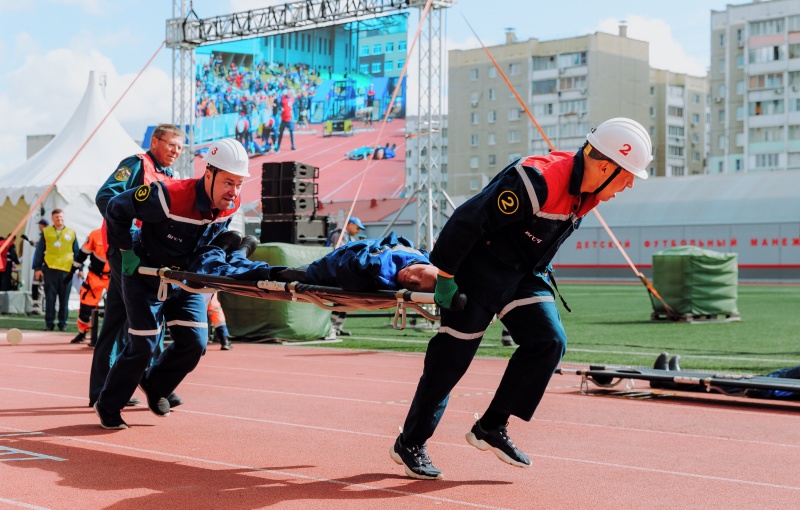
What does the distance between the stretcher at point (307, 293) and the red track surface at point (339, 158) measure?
4095 centimetres

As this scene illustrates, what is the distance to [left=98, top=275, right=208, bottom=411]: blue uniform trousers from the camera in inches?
296

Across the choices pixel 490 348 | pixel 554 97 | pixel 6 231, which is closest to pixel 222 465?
pixel 490 348

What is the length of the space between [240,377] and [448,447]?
484 cm

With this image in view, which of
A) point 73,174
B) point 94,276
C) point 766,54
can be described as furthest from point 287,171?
point 766,54

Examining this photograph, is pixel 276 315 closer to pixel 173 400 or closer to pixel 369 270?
pixel 173 400

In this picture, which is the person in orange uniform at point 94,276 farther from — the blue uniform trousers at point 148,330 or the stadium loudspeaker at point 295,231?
the blue uniform trousers at point 148,330

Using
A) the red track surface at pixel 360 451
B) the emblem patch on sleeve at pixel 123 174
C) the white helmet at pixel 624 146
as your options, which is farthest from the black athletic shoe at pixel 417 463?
the emblem patch on sleeve at pixel 123 174

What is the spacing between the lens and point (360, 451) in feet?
22.7

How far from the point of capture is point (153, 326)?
753 centimetres

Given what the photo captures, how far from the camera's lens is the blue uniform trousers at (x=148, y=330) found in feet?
24.6

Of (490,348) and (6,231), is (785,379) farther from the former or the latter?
(6,231)

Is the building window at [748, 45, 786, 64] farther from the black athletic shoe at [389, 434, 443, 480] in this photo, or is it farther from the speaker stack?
the black athletic shoe at [389, 434, 443, 480]

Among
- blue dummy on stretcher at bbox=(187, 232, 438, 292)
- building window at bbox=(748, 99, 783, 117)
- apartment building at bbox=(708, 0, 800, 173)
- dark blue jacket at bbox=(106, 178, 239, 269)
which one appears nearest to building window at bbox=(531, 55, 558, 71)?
apartment building at bbox=(708, 0, 800, 173)

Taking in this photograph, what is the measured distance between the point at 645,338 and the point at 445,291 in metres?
12.6
